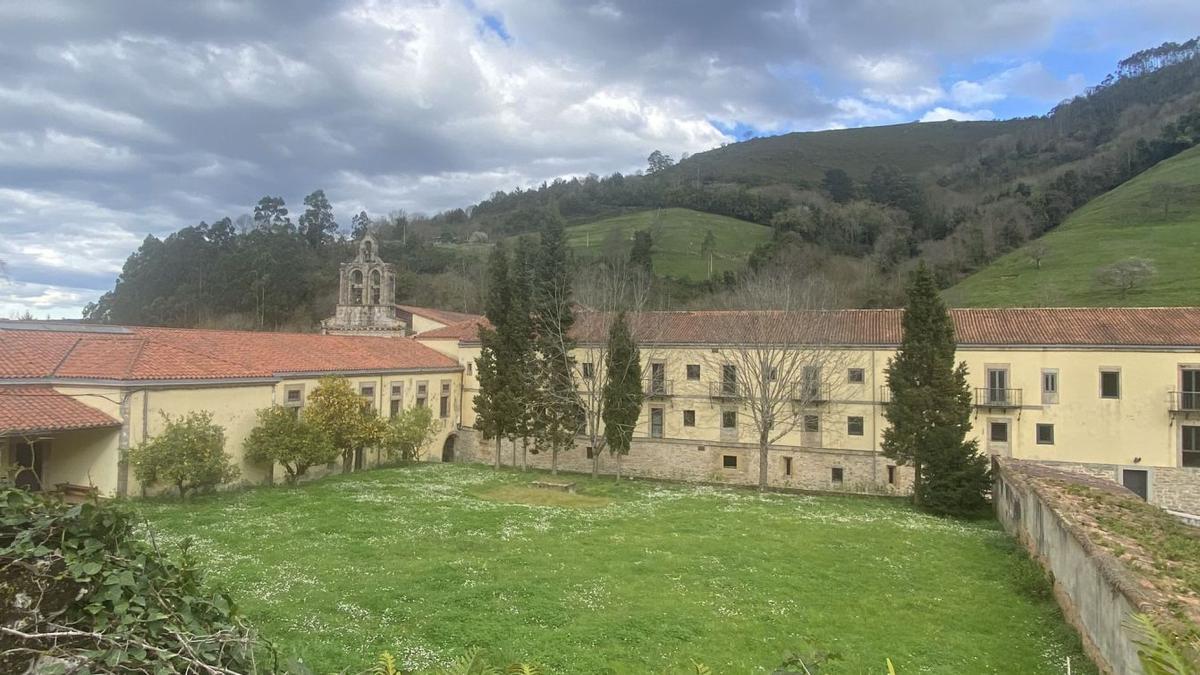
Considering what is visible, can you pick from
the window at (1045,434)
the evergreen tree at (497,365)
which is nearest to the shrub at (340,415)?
the evergreen tree at (497,365)

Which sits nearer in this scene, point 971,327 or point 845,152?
point 971,327

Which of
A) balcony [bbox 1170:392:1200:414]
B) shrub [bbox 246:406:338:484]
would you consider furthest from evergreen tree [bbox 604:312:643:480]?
balcony [bbox 1170:392:1200:414]

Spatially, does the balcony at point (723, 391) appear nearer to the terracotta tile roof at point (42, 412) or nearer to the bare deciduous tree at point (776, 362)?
the bare deciduous tree at point (776, 362)

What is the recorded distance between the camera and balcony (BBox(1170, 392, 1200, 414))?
86.2ft

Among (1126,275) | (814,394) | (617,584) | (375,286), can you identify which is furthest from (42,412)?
(1126,275)

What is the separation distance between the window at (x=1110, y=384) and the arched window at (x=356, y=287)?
40118mm

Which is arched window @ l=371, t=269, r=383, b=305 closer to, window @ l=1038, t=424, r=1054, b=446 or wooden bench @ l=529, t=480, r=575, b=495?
wooden bench @ l=529, t=480, r=575, b=495

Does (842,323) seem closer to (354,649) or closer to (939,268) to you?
(354,649)

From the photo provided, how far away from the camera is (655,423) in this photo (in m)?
34.7

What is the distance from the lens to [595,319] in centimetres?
3509

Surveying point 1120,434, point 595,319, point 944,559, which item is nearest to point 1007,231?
point 1120,434

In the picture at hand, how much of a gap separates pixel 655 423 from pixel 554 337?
24.3ft

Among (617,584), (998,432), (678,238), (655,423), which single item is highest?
(678,238)

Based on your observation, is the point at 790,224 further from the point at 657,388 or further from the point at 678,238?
the point at 657,388
